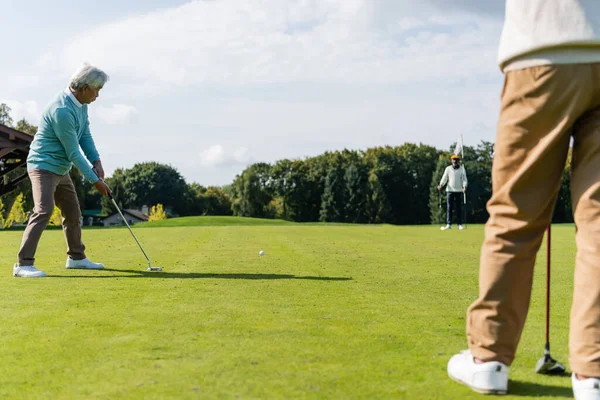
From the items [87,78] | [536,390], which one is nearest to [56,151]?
[87,78]

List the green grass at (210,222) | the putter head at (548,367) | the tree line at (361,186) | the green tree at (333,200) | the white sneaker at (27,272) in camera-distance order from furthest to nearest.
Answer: the green tree at (333,200), the tree line at (361,186), the green grass at (210,222), the white sneaker at (27,272), the putter head at (548,367)

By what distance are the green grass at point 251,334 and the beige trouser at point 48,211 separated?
50cm

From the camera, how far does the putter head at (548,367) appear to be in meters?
3.42

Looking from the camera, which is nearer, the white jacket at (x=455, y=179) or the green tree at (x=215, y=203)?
the white jacket at (x=455, y=179)

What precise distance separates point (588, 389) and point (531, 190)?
0.91 metres

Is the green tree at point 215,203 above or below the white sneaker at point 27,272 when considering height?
above

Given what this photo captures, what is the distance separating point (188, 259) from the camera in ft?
33.6

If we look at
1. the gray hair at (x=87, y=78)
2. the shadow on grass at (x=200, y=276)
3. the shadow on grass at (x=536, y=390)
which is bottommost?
the shadow on grass at (x=536, y=390)

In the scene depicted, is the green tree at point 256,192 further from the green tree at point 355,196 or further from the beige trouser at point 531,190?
the beige trouser at point 531,190

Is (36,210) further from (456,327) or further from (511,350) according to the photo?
(511,350)

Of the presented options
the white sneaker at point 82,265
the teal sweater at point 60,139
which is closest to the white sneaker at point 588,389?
the teal sweater at point 60,139

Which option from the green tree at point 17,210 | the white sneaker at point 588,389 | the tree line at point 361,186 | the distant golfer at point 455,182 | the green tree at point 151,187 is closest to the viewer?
the white sneaker at point 588,389

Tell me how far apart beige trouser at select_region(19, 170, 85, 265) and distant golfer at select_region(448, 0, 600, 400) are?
6491 mm

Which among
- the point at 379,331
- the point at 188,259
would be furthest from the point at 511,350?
the point at 188,259
